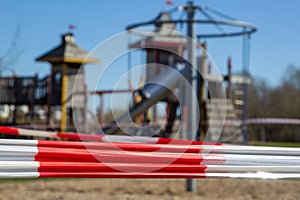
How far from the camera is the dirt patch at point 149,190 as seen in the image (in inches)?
308

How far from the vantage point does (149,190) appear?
8.89 metres

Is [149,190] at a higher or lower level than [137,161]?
lower

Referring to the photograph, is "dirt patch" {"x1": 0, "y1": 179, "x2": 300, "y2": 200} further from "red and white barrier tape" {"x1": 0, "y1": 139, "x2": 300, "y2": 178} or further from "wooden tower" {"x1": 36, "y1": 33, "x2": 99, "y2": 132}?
"wooden tower" {"x1": 36, "y1": 33, "x2": 99, "y2": 132}

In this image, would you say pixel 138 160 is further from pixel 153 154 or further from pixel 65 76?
pixel 65 76

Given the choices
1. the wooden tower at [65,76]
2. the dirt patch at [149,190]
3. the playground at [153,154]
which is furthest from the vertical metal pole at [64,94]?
the dirt patch at [149,190]

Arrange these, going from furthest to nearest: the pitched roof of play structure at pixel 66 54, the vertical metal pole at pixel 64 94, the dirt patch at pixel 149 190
Result: the pitched roof of play structure at pixel 66 54, the vertical metal pole at pixel 64 94, the dirt patch at pixel 149 190

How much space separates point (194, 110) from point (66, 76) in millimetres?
16235

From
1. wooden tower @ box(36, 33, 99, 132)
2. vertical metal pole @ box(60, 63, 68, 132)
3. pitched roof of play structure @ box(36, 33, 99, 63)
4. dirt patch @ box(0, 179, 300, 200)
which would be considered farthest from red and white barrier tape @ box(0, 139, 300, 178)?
pitched roof of play structure @ box(36, 33, 99, 63)

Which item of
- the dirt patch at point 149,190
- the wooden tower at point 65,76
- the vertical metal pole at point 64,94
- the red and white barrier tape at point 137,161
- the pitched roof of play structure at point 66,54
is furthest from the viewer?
the pitched roof of play structure at point 66,54

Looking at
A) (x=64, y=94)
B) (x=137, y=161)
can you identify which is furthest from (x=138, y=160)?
(x=64, y=94)

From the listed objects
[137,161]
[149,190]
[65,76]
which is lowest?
[149,190]

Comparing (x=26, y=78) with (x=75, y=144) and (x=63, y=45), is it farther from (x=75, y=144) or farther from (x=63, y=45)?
(x=75, y=144)

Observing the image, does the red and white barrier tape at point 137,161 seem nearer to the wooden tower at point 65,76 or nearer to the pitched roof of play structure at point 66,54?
the wooden tower at point 65,76

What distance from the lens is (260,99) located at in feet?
185
